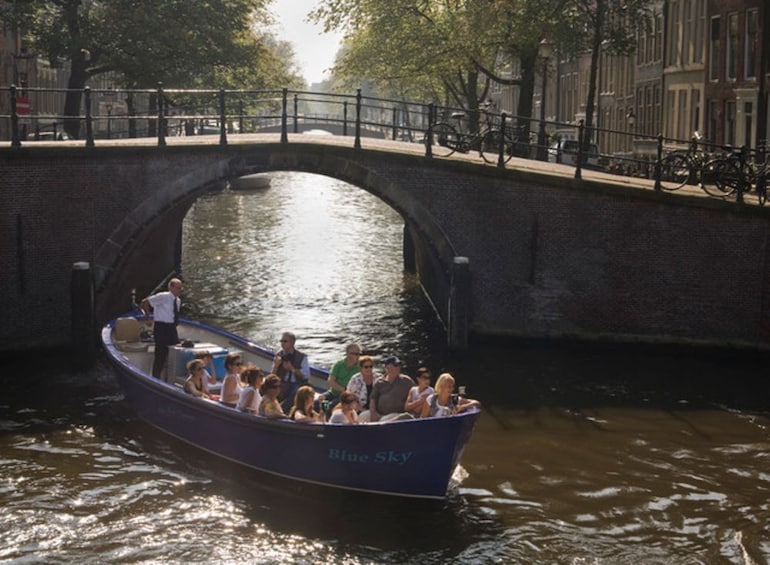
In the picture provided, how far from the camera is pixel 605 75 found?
Answer: 55.8m

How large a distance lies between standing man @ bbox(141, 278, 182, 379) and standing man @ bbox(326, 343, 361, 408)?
397 centimetres

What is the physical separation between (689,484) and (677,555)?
2492 millimetres

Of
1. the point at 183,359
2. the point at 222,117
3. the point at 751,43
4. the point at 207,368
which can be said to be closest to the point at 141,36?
the point at 222,117

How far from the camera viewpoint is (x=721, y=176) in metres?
23.4

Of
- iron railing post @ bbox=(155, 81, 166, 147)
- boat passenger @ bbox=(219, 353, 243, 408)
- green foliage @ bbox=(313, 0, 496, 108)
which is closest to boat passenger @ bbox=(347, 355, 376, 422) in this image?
boat passenger @ bbox=(219, 353, 243, 408)

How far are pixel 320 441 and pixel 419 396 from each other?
132cm

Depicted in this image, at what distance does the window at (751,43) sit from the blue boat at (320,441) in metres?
19.1

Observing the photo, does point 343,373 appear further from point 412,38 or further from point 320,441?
point 412,38

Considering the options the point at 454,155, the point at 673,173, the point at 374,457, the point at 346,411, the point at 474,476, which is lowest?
the point at 474,476

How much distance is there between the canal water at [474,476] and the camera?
14289 millimetres

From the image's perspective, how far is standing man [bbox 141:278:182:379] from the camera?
64.9 ft

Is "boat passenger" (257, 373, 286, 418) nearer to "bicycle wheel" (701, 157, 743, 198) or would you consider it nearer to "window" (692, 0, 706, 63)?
"bicycle wheel" (701, 157, 743, 198)

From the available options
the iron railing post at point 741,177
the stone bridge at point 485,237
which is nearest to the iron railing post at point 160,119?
the stone bridge at point 485,237

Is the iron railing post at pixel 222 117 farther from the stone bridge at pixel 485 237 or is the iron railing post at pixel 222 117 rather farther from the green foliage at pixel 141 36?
the green foliage at pixel 141 36
